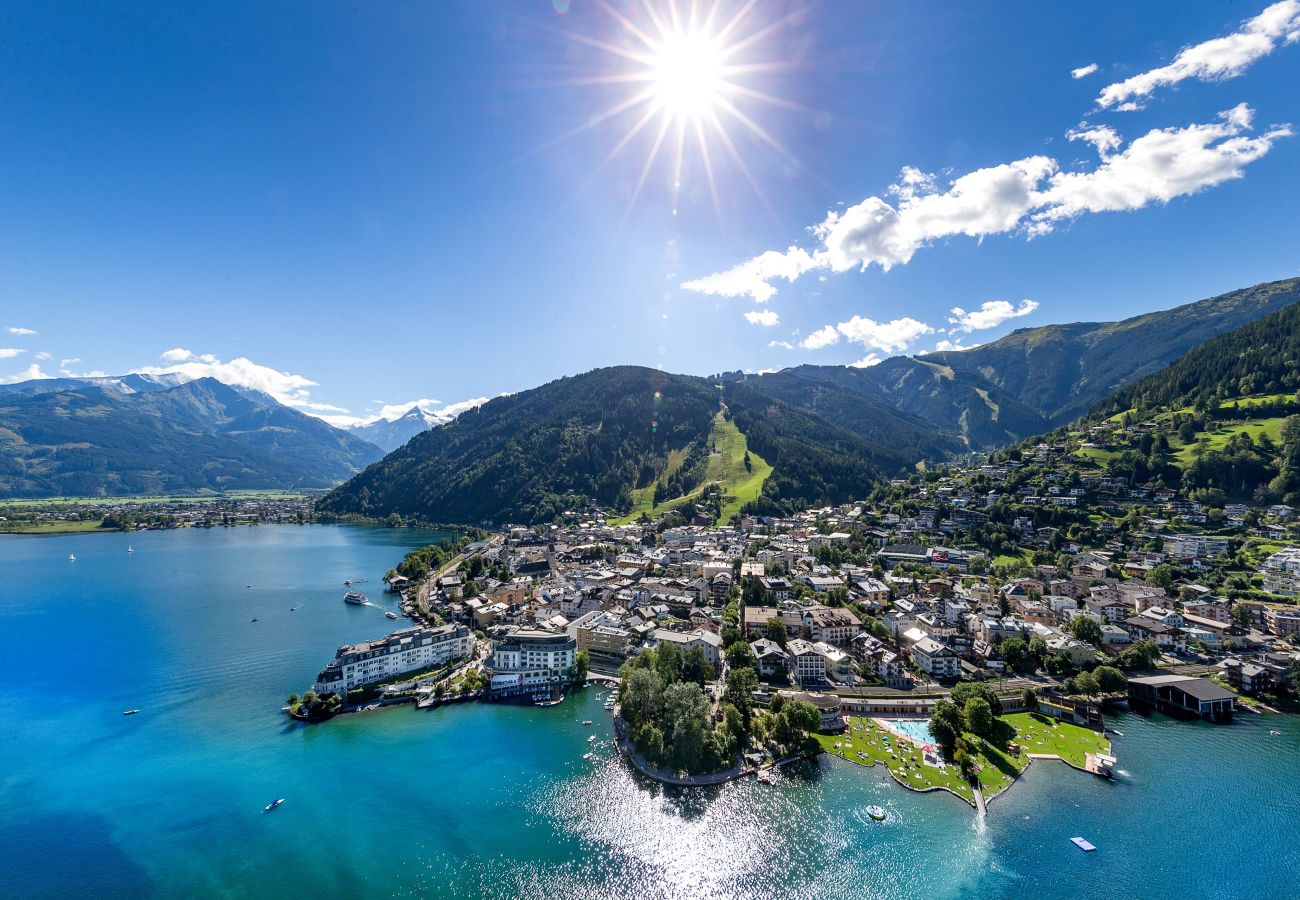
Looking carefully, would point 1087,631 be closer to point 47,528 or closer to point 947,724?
point 947,724

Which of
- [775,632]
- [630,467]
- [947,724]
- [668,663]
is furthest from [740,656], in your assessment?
[630,467]

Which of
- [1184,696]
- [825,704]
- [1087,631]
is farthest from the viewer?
[1087,631]

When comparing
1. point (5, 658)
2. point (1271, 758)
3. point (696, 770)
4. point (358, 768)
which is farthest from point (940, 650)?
point (5, 658)

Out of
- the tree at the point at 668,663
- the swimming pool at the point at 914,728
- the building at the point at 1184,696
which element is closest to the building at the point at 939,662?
the swimming pool at the point at 914,728

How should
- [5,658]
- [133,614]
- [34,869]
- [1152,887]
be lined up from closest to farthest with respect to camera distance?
[1152,887]
[34,869]
[5,658]
[133,614]

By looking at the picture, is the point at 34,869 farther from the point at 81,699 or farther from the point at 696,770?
the point at 696,770

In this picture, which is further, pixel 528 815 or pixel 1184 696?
pixel 1184 696
